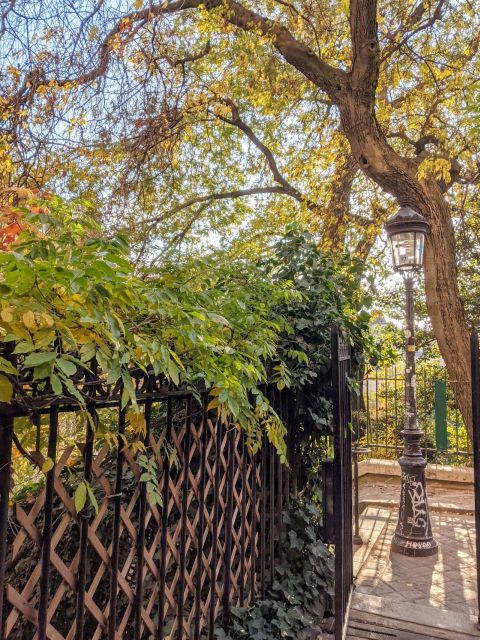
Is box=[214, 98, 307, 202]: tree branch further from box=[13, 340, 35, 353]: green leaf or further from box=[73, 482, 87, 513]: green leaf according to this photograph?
box=[13, 340, 35, 353]: green leaf

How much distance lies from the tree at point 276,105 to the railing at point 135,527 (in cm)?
248

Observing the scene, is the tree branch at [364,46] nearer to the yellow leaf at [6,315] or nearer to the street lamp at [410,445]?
the street lamp at [410,445]

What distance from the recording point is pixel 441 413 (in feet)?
28.0

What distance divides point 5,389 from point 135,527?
1557 millimetres

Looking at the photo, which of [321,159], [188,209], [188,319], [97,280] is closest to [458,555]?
[188,319]

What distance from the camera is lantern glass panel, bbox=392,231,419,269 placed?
5.84 m

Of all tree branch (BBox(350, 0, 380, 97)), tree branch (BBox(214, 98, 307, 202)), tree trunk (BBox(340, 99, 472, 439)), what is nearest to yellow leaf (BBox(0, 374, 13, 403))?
tree branch (BBox(350, 0, 380, 97))

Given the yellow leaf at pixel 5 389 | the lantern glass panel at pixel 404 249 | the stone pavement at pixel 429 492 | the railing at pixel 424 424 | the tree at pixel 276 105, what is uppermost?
the tree at pixel 276 105

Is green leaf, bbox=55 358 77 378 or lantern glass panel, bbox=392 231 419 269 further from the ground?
lantern glass panel, bbox=392 231 419 269

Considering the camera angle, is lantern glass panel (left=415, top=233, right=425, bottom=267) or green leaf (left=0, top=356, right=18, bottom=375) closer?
green leaf (left=0, top=356, right=18, bottom=375)

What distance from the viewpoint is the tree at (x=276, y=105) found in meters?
3.85

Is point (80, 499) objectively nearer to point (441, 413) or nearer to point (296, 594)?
point (296, 594)

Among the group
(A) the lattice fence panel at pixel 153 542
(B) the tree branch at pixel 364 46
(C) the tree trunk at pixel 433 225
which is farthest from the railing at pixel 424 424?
(A) the lattice fence panel at pixel 153 542

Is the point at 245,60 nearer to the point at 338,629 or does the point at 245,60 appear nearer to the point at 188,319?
the point at 188,319
